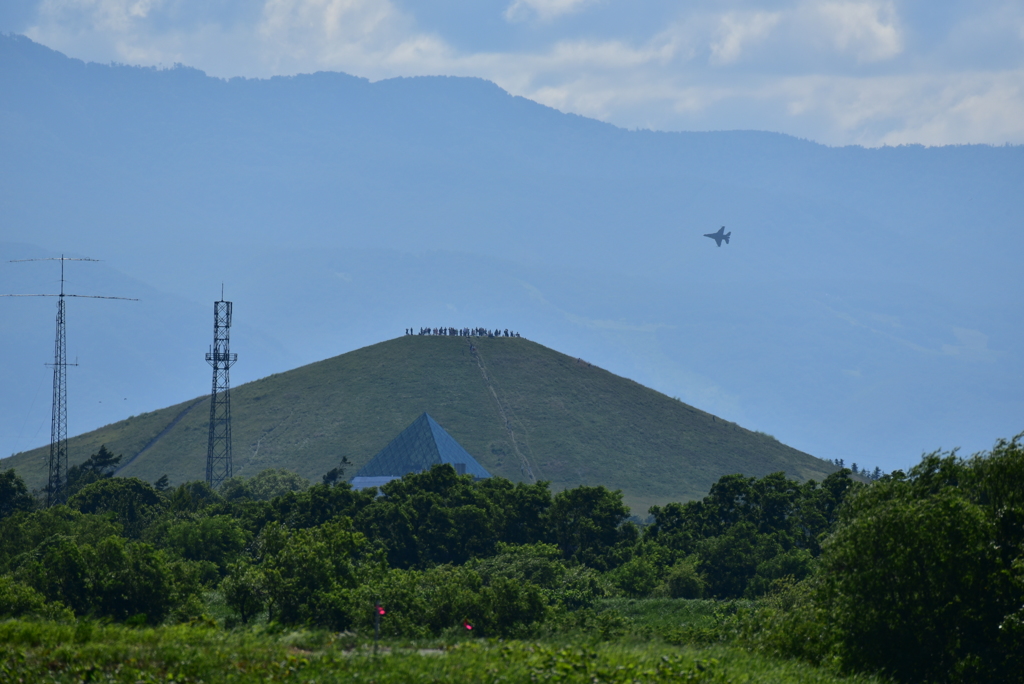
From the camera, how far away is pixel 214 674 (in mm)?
21688

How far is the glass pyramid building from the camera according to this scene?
360 feet

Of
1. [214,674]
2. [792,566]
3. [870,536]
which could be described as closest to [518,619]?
[870,536]

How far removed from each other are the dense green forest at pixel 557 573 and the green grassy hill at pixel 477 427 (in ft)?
126

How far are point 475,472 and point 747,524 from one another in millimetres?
48015

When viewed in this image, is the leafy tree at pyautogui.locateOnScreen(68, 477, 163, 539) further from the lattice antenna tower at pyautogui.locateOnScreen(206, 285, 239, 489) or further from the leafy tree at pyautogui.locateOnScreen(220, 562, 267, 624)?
the leafy tree at pyautogui.locateOnScreen(220, 562, 267, 624)

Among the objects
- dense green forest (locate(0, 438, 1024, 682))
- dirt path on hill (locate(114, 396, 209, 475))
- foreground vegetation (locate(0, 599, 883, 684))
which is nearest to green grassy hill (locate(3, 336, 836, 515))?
dirt path on hill (locate(114, 396, 209, 475))

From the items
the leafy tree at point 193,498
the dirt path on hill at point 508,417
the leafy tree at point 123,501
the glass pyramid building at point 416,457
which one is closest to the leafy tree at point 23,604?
the leafy tree at point 123,501

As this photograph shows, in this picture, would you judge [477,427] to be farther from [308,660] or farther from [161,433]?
[308,660]

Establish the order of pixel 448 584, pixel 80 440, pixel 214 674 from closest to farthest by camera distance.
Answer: pixel 214 674 → pixel 448 584 → pixel 80 440

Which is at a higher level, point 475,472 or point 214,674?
point 475,472

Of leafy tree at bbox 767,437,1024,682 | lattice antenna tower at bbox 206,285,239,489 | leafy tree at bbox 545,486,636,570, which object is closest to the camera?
leafy tree at bbox 767,437,1024,682

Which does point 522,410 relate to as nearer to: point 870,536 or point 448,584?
point 448,584

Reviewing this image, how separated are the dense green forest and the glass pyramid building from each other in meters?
22.4

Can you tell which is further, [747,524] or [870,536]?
[747,524]
